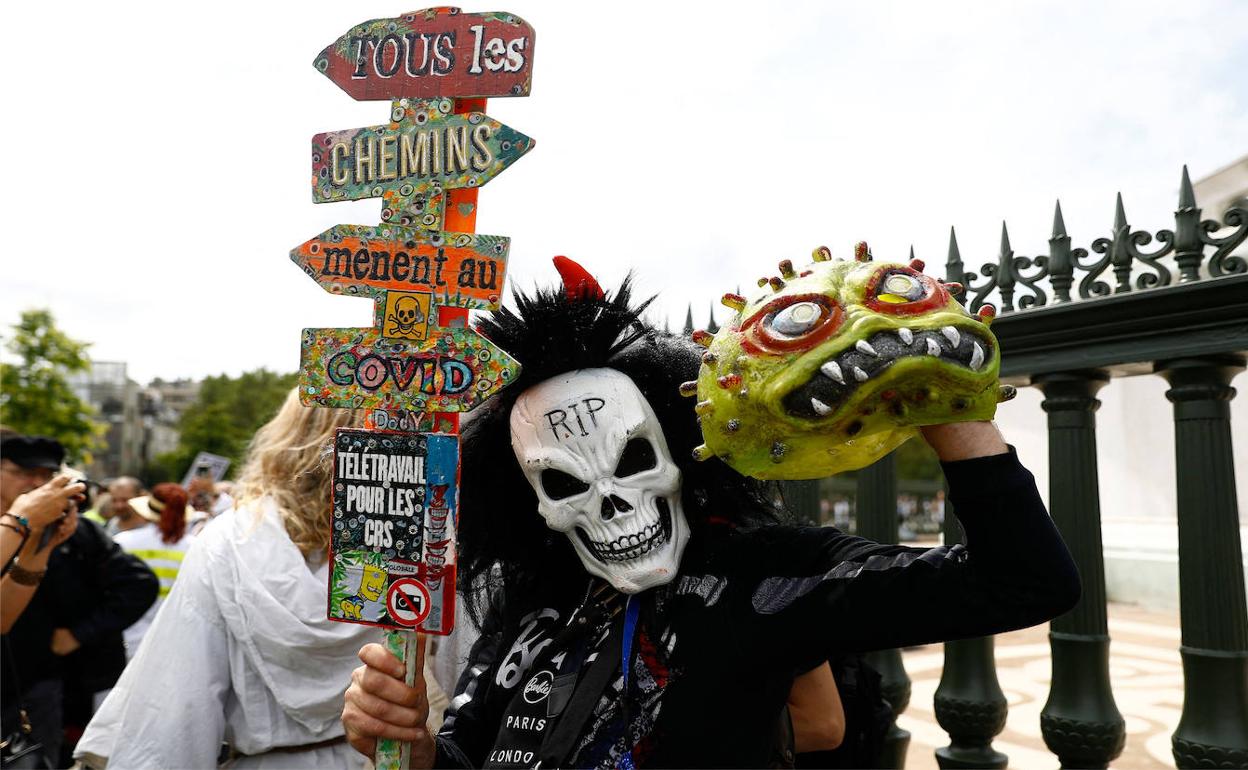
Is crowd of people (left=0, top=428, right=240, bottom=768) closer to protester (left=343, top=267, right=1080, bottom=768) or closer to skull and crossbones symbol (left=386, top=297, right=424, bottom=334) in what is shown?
protester (left=343, top=267, right=1080, bottom=768)

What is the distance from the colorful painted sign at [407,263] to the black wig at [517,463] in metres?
0.21

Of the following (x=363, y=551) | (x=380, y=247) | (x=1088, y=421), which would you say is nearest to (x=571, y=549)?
(x=363, y=551)

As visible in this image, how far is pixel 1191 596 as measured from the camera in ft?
8.17

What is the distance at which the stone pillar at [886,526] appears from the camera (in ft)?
11.2

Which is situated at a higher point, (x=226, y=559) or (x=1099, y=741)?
(x=226, y=559)

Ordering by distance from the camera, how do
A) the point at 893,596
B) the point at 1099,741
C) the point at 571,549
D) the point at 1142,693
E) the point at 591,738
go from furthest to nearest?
the point at 1142,693 < the point at 1099,741 < the point at 571,549 < the point at 591,738 < the point at 893,596

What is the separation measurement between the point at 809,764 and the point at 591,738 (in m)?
1.10

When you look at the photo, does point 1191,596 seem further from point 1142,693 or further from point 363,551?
point 1142,693

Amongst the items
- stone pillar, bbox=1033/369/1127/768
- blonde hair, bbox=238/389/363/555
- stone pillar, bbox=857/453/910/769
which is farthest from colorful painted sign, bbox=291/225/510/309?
stone pillar, bbox=857/453/910/769

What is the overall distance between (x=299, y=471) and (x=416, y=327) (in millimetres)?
985

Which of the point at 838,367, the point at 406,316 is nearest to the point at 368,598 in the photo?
the point at 406,316

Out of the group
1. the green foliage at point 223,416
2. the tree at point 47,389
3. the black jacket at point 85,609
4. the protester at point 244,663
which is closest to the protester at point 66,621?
the black jacket at point 85,609

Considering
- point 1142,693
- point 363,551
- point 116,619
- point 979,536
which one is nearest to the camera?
point 979,536

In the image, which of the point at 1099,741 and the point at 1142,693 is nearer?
the point at 1099,741
